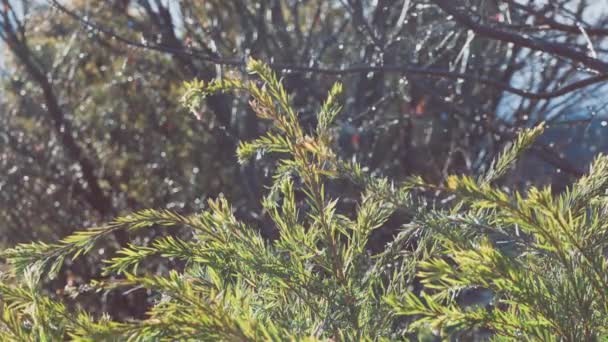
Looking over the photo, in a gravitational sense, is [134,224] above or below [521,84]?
above

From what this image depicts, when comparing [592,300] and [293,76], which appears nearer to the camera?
[592,300]

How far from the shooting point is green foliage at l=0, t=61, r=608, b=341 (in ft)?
3.96

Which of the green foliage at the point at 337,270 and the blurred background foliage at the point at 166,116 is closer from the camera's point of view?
the green foliage at the point at 337,270

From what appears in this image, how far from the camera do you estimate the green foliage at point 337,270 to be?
121 cm

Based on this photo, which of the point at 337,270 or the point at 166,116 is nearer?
the point at 337,270

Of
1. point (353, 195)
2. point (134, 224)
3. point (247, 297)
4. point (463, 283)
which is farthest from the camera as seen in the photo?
point (353, 195)

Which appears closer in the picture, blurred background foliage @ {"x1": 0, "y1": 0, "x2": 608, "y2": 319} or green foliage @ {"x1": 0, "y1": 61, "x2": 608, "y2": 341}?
green foliage @ {"x1": 0, "y1": 61, "x2": 608, "y2": 341}

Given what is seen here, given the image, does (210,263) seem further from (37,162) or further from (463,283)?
(37,162)

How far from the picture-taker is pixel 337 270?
60.8 inches

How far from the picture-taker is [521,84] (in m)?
5.00

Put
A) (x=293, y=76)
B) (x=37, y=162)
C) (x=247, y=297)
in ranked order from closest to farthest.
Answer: (x=247, y=297), (x=293, y=76), (x=37, y=162)

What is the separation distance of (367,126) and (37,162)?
2.99m

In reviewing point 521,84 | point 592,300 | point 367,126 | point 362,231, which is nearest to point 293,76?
point 367,126

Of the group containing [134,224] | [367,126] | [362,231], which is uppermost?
[134,224]
